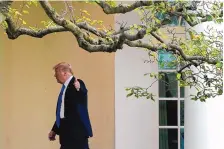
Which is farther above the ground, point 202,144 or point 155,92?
point 155,92

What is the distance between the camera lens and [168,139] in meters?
6.48

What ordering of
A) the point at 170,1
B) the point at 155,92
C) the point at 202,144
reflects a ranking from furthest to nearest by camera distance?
the point at 155,92 < the point at 202,144 < the point at 170,1

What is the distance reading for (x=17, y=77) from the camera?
6.43 m

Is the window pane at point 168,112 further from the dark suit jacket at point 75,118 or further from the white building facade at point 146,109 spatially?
the dark suit jacket at point 75,118

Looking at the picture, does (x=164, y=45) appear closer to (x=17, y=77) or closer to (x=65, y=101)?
(x=65, y=101)

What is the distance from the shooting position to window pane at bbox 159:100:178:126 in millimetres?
6395

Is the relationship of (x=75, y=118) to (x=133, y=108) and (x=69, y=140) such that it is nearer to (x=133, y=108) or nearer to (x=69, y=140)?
(x=69, y=140)

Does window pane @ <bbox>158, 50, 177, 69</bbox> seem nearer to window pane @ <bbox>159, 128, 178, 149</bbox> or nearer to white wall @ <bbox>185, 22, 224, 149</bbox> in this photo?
white wall @ <bbox>185, 22, 224, 149</bbox>

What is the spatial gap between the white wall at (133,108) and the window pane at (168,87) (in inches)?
5.7

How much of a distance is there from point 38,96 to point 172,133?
181cm

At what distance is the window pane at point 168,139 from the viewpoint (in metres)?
6.41

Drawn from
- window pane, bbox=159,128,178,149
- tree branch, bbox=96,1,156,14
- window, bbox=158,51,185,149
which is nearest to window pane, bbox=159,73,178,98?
window, bbox=158,51,185,149

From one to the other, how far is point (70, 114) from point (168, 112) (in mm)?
1968

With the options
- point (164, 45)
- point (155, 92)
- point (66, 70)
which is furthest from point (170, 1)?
point (155, 92)
